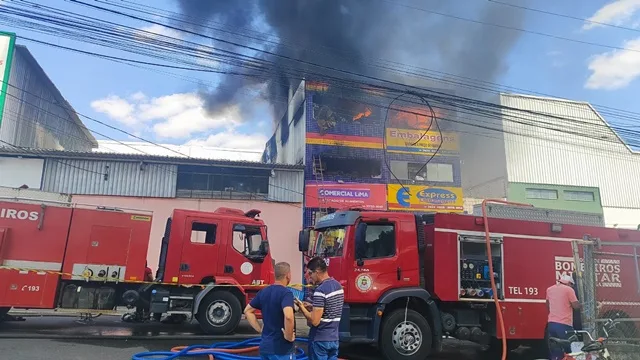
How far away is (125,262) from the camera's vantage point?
9234mm

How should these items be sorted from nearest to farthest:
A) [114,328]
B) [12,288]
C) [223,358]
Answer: [223,358] → [12,288] → [114,328]

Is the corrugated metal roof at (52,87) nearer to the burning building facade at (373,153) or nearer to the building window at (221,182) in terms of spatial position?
the building window at (221,182)

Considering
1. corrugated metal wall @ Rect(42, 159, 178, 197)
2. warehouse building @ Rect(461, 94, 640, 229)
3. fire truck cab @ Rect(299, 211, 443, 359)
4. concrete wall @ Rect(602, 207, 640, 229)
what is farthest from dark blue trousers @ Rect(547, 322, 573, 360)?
concrete wall @ Rect(602, 207, 640, 229)

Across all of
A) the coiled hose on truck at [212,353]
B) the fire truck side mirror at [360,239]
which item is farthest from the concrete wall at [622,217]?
the coiled hose on truck at [212,353]

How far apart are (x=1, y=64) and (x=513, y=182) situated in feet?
90.2

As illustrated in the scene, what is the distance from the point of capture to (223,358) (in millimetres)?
6215

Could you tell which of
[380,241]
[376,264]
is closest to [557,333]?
[376,264]

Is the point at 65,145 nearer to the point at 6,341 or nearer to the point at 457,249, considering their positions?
the point at 6,341

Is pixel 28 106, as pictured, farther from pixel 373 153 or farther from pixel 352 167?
pixel 373 153

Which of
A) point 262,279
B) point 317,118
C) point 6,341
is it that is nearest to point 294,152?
point 317,118

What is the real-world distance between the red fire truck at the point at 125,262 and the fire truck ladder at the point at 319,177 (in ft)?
27.0

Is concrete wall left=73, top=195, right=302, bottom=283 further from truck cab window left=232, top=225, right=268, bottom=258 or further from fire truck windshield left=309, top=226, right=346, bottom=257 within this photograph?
fire truck windshield left=309, top=226, right=346, bottom=257

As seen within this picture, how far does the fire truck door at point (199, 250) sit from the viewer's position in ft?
30.9

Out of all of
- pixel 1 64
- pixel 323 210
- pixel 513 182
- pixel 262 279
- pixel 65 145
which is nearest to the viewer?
pixel 262 279
